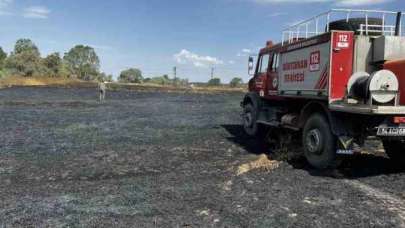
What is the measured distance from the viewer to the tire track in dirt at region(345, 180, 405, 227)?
5902mm

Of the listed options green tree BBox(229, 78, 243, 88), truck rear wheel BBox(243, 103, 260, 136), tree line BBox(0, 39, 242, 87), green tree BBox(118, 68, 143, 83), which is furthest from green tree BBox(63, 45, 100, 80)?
truck rear wheel BBox(243, 103, 260, 136)

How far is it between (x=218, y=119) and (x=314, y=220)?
39.4ft

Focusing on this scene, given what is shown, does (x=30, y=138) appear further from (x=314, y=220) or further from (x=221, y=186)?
(x=314, y=220)

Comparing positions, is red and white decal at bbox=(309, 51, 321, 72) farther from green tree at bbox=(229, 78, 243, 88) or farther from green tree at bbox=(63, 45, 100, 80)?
green tree at bbox=(63, 45, 100, 80)

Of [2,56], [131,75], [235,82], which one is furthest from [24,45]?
[235,82]

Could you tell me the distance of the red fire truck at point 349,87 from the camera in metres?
7.51

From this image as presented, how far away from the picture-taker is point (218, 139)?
12453 millimetres

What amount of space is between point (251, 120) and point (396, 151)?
4.87 m

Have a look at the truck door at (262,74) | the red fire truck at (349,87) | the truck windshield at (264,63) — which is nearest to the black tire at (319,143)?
the red fire truck at (349,87)

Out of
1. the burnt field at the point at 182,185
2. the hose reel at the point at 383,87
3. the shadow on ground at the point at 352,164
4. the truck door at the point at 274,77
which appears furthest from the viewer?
the truck door at the point at 274,77

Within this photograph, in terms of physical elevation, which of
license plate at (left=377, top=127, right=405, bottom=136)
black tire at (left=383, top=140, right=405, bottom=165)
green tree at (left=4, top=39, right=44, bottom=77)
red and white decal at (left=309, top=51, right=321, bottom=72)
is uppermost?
green tree at (left=4, top=39, right=44, bottom=77)

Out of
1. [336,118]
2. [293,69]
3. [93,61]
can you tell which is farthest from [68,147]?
[93,61]

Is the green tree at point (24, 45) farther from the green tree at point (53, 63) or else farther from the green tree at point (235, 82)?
the green tree at point (235, 82)

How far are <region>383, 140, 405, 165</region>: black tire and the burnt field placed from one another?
0.22 meters
